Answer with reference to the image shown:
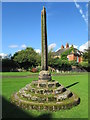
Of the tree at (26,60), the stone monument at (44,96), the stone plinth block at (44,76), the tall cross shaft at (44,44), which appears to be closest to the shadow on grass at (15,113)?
the stone monument at (44,96)

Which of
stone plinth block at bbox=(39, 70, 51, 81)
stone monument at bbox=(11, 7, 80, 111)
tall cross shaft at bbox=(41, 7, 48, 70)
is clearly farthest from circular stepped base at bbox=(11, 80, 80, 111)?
tall cross shaft at bbox=(41, 7, 48, 70)

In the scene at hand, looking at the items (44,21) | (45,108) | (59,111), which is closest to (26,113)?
(45,108)

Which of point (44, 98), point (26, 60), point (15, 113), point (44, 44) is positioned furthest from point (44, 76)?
point (26, 60)

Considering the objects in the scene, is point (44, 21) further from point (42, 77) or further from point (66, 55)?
point (66, 55)

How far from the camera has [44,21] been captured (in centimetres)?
958

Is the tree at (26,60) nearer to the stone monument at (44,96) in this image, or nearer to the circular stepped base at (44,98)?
the stone monument at (44,96)

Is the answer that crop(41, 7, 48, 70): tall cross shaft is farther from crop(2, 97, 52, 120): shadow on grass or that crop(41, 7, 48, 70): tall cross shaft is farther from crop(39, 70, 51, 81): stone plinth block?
crop(2, 97, 52, 120): shadow on grass

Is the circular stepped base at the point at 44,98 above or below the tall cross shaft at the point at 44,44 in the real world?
below

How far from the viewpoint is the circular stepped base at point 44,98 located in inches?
283

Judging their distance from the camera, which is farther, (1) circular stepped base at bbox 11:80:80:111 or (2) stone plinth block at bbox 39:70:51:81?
(2) stone plinth block at bbox 39:70:51:81

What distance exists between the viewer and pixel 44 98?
24.8ft

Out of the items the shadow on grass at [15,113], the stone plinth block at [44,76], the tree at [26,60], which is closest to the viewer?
the shadow on grass at [15,113]

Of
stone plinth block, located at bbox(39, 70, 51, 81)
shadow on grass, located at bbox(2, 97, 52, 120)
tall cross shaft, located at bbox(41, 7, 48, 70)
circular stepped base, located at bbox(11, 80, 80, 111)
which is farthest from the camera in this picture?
tall cross shaft, located at bbox(41, 7, 48, 70)

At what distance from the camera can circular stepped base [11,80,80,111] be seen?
23.6ft
